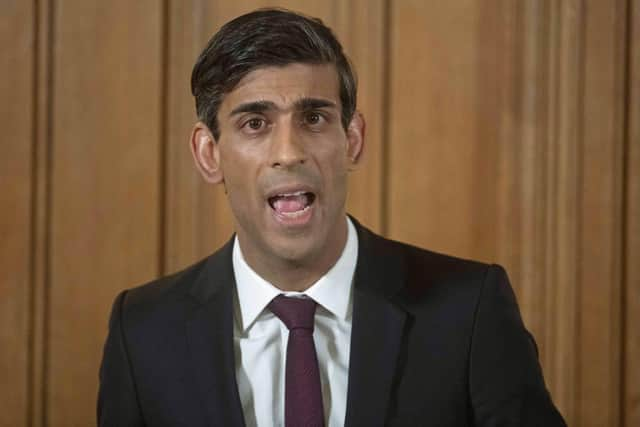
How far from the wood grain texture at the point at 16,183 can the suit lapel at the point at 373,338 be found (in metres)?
0.89

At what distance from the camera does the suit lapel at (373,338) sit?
1329 mm

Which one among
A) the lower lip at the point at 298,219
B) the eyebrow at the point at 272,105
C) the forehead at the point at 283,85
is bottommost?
the lower lip at the point at 298,219

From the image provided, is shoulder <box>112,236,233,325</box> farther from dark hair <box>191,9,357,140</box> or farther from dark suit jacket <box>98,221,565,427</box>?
dark hair <box>191,9,357,140</box>

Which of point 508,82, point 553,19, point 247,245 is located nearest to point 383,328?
point 247,245

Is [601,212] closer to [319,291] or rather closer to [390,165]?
[390,165]

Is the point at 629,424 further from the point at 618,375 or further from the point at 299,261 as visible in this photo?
the point at 299,261

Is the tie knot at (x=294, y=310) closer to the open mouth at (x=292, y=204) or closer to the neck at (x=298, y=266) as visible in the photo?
the neck at (x=298, y=266)

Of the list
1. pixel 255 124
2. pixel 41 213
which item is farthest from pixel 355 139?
pixel 41 213

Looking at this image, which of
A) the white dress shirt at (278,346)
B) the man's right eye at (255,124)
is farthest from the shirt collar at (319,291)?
the man's right eye at (255,124)

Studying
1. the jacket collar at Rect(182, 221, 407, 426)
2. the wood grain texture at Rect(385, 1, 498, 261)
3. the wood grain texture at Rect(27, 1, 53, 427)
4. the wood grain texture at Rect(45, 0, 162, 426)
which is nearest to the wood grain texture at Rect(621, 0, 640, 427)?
the wood grain texture at Rect(385, 1, 498, 261)

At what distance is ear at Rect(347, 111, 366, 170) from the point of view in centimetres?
Result: 145

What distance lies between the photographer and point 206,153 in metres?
1.48

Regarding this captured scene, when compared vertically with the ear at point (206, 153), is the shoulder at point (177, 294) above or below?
below

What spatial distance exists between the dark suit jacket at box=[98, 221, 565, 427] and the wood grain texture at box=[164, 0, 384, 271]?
1.54 feet
